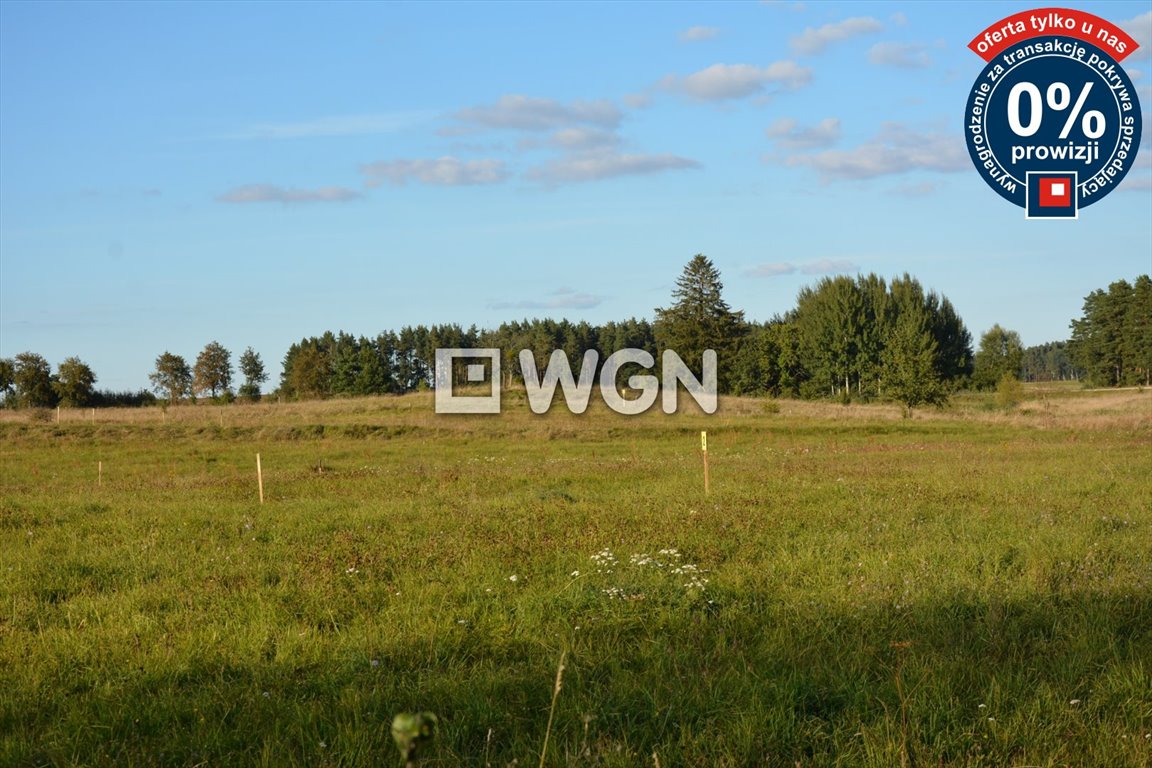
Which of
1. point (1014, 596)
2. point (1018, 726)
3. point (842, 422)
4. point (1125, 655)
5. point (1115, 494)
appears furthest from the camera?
point (842, 422)

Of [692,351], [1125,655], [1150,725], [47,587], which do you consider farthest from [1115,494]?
[692,351]

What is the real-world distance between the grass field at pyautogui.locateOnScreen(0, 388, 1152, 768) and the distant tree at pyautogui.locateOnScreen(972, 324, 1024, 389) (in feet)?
293

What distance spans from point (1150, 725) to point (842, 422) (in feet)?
138

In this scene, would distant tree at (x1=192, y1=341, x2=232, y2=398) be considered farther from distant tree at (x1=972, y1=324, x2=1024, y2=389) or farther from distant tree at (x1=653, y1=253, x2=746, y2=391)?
distant tree at (x1=972, y1=324, x2=1024, y2=389)

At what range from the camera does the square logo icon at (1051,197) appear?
20.1m

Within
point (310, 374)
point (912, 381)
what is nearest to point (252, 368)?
point (310, 374)

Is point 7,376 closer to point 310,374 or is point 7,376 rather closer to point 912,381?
point 310,374

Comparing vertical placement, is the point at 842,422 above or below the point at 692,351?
below

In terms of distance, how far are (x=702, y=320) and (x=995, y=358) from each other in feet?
117

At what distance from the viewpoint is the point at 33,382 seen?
80312 millimetres

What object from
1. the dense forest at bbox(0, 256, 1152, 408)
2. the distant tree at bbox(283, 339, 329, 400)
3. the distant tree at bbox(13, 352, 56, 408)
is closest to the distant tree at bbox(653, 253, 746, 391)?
the dense forest at bbox(0, 256, 1152, 408)

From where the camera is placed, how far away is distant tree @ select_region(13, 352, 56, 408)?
8012 centimetres

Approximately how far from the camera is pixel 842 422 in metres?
46.4

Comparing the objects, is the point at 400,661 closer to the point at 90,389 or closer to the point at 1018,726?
the point at 1018,726
